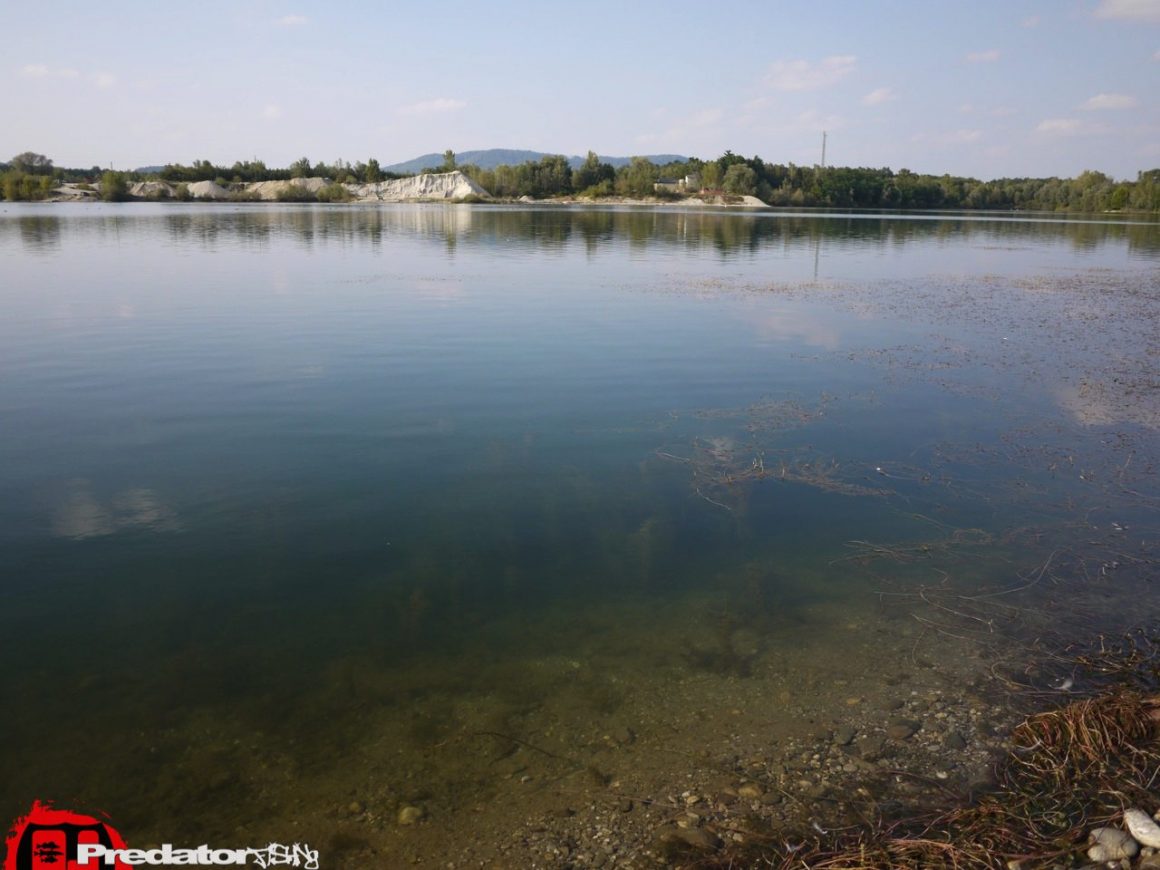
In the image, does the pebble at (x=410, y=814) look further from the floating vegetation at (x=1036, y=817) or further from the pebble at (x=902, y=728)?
the pebble at (x=902, y=728)

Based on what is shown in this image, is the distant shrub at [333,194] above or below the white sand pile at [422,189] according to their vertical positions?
below

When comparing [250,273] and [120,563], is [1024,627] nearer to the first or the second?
[120,563]

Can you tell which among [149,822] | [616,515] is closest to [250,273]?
[616,515]

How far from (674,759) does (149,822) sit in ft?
10.6

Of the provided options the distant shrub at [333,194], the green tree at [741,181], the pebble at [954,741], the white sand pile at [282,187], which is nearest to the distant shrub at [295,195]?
the white sand pile at [282,187]

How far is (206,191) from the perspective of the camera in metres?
156

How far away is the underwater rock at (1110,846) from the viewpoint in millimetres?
3973

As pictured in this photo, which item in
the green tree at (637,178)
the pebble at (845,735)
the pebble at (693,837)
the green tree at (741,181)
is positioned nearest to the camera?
the pebble at (693,837)

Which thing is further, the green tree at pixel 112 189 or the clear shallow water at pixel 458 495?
the green tree at pixel 112 189

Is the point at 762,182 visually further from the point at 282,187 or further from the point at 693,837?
the point at 693,837

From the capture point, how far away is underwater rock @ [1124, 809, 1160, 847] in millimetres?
3990

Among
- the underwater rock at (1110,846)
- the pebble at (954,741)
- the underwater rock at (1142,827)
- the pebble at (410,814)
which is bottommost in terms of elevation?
the pebble at (410,814)

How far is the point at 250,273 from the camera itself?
28938mm

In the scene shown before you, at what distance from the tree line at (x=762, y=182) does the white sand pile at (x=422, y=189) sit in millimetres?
4743
